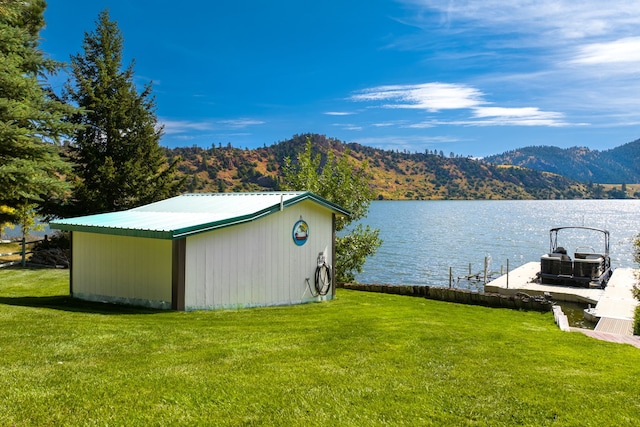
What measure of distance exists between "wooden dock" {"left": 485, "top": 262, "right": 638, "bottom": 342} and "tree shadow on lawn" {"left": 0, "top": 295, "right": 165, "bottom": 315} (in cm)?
1330

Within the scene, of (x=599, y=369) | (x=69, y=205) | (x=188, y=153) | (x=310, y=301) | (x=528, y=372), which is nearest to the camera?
(x=528, y=372)

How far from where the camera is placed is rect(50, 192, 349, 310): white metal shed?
1113cm

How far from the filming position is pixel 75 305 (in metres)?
11.9

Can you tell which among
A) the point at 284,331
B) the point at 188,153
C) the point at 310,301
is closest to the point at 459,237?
the point at 310,301

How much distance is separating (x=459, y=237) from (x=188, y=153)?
138 metres

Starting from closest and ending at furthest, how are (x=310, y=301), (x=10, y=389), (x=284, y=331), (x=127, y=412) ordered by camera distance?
(x=127, y=412) → (x=10, y=389) → (x=284, y=331) → (x=310, y=301)

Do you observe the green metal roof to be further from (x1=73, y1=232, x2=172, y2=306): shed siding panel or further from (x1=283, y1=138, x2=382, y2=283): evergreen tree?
(x1=283, y1=138, x2=382, y2=283): evergreen tree

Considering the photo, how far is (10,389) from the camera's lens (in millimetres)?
5070

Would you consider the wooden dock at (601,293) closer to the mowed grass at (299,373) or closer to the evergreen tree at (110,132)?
the mowed grass at (299,373)

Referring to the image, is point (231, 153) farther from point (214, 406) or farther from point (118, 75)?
point (214, 406)

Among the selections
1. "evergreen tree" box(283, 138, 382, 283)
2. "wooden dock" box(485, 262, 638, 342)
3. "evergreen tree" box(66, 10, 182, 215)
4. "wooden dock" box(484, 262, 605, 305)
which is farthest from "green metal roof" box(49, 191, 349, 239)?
"wooden dock" box(484, 262, 605, 305)

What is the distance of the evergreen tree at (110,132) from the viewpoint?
25.5 meters

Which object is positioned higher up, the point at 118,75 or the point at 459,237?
the point at 118,75

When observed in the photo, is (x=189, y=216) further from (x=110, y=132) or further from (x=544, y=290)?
(x=544, y=290)
